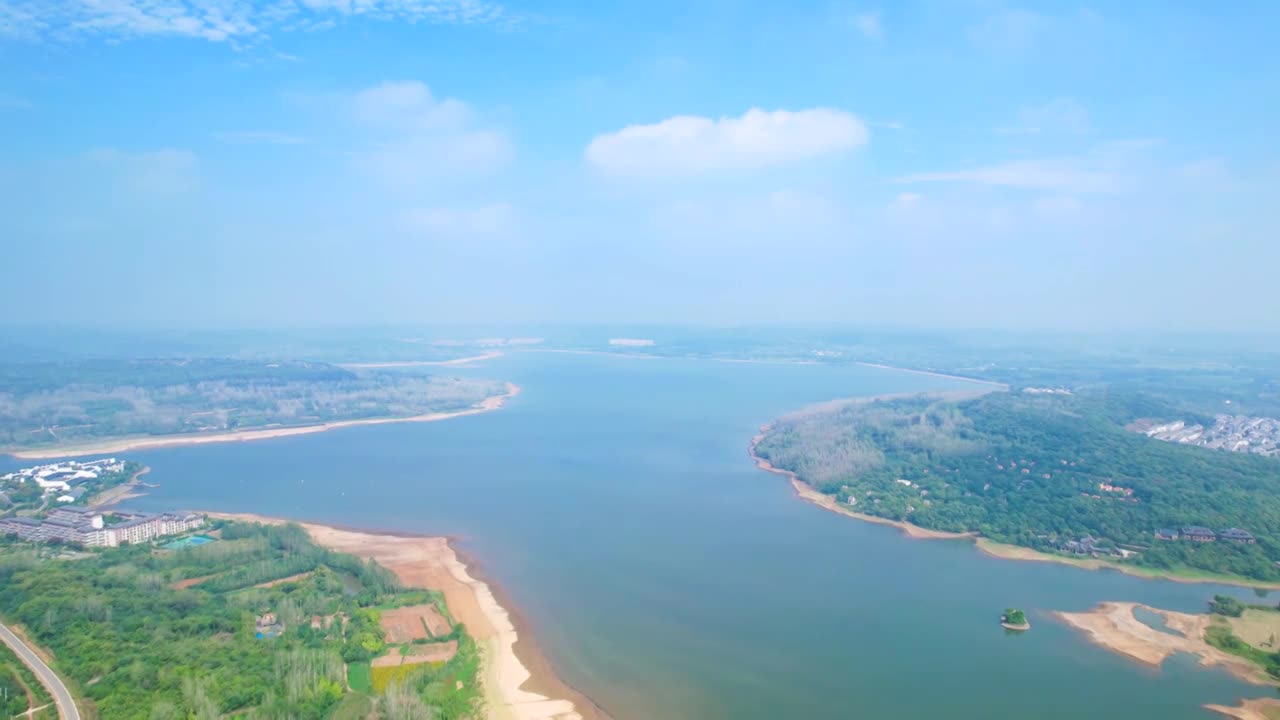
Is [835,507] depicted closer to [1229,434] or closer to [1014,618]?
[1014,618]

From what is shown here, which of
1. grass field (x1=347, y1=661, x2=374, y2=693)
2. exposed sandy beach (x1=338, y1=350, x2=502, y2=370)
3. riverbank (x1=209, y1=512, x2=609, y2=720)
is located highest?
exposed sandy beach (x1=338, y1=350, x2=502, y2=370)

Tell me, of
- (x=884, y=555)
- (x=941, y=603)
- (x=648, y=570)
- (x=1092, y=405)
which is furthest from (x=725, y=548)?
(x=1092, y=405)

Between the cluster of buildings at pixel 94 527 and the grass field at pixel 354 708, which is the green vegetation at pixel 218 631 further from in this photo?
the cluster of buildings at pixel 94 527

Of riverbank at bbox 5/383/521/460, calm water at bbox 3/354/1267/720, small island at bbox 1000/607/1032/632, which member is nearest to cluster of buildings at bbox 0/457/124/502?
calm water at bbox 3/354/1267/720

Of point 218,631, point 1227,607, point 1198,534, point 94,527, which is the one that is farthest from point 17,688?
point 1198,534

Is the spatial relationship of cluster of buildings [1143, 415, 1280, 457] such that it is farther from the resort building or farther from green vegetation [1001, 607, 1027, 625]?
green vegetation [1001, 607, 1027, 625]
